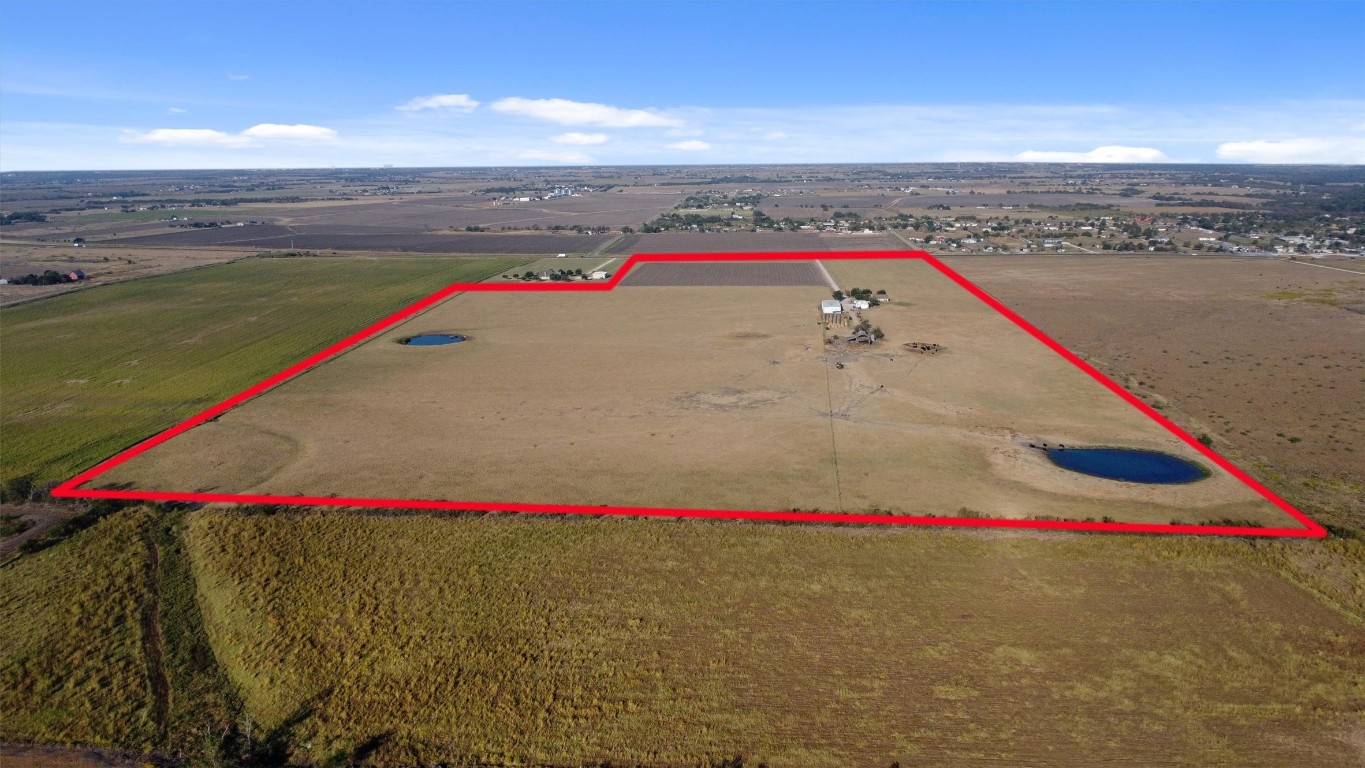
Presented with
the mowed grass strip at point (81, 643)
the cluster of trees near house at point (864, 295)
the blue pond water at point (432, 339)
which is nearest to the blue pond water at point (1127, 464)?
the cluster of trees near house at point (864, 295)

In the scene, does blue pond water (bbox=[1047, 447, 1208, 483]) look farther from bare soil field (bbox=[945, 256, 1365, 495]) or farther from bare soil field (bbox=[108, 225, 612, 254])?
bare soil field (bbox=[108, 225, 612, 254])

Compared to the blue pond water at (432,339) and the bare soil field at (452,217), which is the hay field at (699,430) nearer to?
the blue pond water at (432,339)

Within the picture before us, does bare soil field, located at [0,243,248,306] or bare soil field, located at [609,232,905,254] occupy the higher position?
bare soil field, located at [609,232,905,254]

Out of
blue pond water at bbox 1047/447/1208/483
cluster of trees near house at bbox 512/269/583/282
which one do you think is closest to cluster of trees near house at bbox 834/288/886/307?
cluster of trees near house at bbox 512/269/583/282

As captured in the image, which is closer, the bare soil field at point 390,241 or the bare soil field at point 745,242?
the bare soil field at point 745,242

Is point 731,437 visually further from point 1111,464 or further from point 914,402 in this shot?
point 1111,464

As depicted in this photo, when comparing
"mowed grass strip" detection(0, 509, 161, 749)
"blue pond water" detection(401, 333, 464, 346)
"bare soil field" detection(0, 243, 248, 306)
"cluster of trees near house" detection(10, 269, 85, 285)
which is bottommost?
"mowed grass strip" detection(0, 509, 161, 749)
